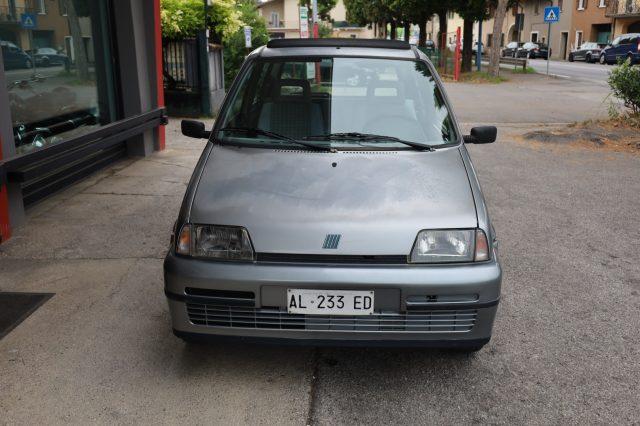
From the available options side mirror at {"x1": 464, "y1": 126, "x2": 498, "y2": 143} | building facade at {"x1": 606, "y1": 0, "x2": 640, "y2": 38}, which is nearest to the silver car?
side mirror at {"x1": 464, "y1": 126, "x2": 498, "y2": 143}

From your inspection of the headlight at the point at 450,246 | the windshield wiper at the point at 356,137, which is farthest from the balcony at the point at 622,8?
the headlight at the point at 450,246

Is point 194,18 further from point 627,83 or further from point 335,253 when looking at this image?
point 335,253

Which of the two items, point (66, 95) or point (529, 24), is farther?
point (529, 24)

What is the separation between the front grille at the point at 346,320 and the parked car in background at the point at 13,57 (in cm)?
430

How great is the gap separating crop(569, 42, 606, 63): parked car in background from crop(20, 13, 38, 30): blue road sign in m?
42.8

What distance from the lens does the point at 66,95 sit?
741 centimetres

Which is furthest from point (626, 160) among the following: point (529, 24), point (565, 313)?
point (529, 24)

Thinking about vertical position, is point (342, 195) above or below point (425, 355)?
above

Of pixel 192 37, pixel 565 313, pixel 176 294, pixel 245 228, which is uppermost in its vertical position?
pixel 192 37

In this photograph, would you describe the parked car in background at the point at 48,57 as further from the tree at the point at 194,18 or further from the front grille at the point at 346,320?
the tree at the point at 194,18

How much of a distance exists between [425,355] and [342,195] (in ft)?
3.51

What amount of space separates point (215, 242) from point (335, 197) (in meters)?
0.63

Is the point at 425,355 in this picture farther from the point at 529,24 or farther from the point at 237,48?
the point at 529,24

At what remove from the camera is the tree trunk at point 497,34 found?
25.9m
